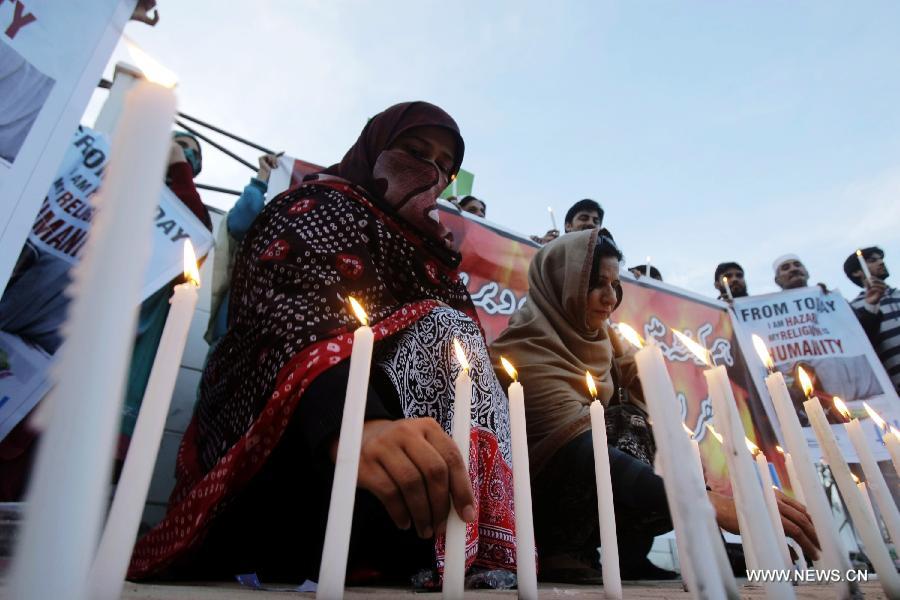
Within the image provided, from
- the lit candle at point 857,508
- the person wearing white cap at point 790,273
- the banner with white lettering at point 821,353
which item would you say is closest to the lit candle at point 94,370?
the lit candle at point 857,508

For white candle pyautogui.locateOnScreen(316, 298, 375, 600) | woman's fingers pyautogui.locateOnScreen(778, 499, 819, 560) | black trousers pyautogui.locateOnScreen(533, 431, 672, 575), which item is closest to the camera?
white candle pyautogui.locateOnScreen(316, 298, 375, 600)

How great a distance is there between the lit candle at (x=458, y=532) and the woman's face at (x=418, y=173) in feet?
3.46

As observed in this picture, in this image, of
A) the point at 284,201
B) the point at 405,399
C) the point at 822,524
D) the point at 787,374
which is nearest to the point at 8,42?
the point at 284,201

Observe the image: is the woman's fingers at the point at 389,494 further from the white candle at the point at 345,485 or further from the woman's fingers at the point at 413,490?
the white candle at the point at 345,485

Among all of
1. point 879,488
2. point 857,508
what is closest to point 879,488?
point 879,488

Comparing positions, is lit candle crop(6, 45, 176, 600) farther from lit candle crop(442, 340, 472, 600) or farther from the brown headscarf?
the brown headscarf

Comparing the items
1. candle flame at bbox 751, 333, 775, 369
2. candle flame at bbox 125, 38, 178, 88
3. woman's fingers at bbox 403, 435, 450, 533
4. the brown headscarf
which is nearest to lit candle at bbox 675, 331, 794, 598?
candle flame at bbox 751, 333, 775, 369

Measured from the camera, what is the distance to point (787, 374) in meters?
4.24

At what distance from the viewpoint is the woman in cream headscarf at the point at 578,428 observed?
1719 millimetres

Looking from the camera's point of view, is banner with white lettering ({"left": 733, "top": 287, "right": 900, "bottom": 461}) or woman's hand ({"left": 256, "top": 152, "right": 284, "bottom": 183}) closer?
woman's hand ({"left": 256, "top": 152, "right": 284, "bottom": 183})

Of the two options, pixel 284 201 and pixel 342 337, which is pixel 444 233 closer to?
pixel 284 201

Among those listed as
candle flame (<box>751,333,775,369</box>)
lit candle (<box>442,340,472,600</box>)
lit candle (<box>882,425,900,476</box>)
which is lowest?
lit candle (<box>442,340,472,600</box>)

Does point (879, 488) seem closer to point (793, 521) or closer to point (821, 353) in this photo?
point (793, 521)

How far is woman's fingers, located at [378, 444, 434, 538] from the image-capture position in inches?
33.4
